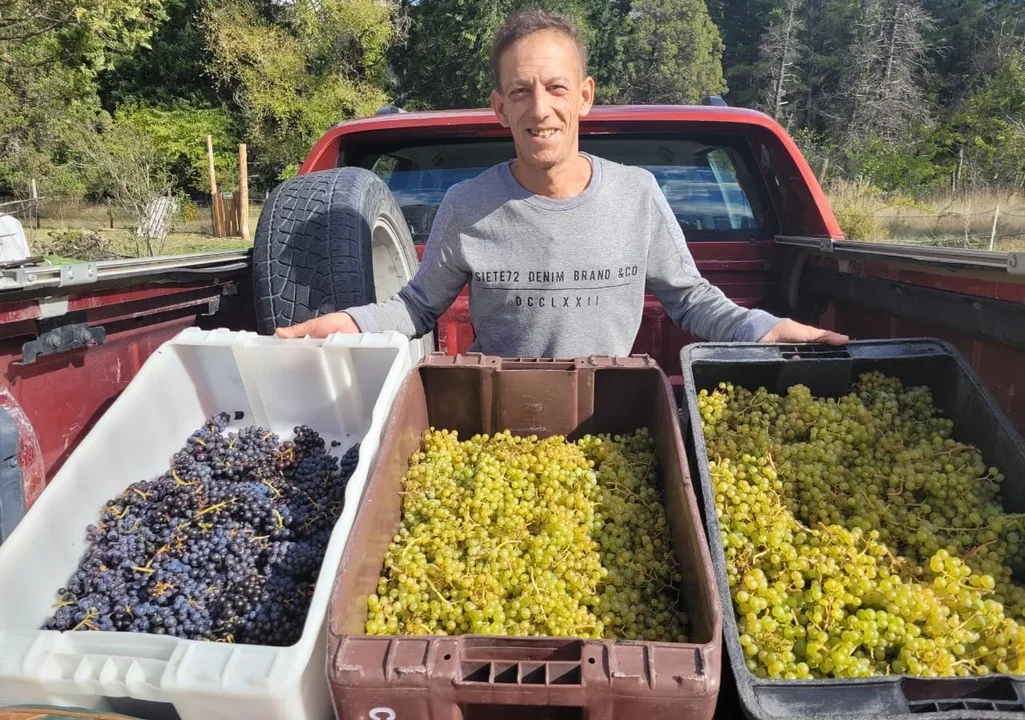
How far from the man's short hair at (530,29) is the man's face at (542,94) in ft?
0.08

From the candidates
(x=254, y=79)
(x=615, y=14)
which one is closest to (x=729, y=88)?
(x=615, y=14)

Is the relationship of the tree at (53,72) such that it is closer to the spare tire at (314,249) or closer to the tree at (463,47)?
the tree at (463,47)

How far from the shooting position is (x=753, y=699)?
39.9 inches

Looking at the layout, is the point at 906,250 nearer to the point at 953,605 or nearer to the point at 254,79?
the point at 953,605

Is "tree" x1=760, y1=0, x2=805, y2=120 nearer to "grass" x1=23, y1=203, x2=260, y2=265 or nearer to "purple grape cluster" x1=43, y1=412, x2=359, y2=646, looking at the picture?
"grass" x1=23, y1=203, x2=260, y2=265

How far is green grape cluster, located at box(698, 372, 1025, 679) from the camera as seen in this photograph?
1.16 m

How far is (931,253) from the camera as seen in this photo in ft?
6.34

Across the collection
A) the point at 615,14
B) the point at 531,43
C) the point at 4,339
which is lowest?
the point at 4,339

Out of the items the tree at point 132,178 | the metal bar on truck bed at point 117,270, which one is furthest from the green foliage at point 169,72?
the metal bar on truck bed at point 117,270

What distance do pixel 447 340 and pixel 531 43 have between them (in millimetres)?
1527

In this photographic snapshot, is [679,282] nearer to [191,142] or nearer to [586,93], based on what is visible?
[586,93]

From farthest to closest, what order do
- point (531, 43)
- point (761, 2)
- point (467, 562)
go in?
point (761, 2)
point (531, 43)
point (467, 562)

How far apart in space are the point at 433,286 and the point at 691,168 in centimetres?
170

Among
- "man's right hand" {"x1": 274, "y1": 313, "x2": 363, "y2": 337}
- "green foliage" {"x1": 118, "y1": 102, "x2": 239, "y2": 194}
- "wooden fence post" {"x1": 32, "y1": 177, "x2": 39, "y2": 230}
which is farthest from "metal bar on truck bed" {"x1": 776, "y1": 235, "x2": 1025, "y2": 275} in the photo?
"green foliage" {"x1": 118, "y1": 102, "x2": 239, "y2": 194}
